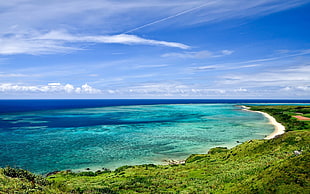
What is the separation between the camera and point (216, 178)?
24.2 metres

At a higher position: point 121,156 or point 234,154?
point 234,154

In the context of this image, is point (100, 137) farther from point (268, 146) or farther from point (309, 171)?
point (309, 171)

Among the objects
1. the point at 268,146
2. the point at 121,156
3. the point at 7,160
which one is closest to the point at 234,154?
the point at 268,146

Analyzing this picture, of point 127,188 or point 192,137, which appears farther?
point 192,137

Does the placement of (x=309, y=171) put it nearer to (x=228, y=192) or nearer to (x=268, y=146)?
(x=228, y=192)

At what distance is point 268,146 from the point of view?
3422 cm

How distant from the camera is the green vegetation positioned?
17188 millimetres

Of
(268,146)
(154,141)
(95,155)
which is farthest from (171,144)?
(268,146)

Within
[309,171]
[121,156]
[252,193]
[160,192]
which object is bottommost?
[121,156]

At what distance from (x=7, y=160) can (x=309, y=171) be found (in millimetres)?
49292

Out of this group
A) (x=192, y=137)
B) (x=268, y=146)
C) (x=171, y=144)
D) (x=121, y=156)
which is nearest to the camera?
(x=268, y=146)

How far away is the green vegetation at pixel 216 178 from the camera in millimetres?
17188

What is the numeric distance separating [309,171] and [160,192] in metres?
12.8

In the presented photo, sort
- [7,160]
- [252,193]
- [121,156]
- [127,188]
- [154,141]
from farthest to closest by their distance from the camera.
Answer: [154,141], [121,156], [7,160], [127,188], [252,193]
